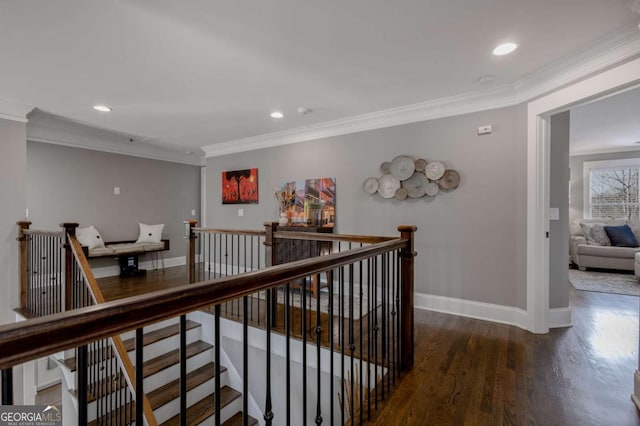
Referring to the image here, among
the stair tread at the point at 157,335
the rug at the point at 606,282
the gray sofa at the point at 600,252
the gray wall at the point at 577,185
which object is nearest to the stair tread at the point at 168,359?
the stair tread at the point at 157,335

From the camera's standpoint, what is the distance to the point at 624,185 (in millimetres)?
5773

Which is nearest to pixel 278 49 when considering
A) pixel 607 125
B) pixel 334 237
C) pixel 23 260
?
pixel 334 237

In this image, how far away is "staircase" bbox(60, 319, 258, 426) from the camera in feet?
9.25

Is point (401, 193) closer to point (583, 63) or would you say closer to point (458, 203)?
point (458, 203)

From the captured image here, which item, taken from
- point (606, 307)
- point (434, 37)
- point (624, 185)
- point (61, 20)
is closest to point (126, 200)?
point (61, 20)

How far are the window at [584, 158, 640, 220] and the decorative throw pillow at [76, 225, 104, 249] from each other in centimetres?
911

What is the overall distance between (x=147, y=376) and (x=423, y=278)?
3052 mm

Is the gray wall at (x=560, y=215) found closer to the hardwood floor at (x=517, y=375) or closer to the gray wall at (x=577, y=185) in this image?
the hardwood floor at (x=517, y=375)

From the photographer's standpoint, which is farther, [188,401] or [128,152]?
[128,152]

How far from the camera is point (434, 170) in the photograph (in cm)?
332

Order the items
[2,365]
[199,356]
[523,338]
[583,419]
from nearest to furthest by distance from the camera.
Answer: [2,365]
[583,419]
[523,338]
[199,356]

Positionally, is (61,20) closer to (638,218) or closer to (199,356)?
(199,356)

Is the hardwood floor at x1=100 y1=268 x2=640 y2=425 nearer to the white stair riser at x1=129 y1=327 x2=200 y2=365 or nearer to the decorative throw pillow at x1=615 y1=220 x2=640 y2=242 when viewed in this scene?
the white stair riser at x1=129 y1=327 x2=200 y2=365

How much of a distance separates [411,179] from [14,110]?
4555 mm
